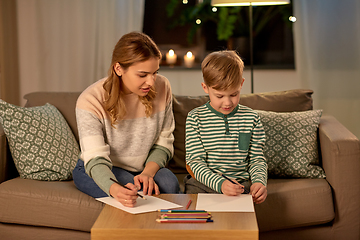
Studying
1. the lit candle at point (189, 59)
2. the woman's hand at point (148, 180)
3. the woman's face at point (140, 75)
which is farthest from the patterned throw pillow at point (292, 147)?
the lit candle at point (189, 59)

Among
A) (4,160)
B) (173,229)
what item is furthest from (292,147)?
(4,160)

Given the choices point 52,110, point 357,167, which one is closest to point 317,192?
point 357,167

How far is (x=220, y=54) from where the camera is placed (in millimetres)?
1536

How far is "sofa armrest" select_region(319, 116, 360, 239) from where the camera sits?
5.62ft

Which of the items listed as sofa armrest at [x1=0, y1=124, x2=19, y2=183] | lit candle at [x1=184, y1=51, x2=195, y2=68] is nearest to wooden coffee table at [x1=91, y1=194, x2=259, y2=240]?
sofa armrest at [x1=0, y1=124, x2=19, y2=183]

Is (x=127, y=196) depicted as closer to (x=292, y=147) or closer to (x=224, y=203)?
(x=224, y=203)

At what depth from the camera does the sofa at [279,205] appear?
1.65 m

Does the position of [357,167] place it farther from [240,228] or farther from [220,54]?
[240,228]

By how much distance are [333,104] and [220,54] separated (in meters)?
1.81

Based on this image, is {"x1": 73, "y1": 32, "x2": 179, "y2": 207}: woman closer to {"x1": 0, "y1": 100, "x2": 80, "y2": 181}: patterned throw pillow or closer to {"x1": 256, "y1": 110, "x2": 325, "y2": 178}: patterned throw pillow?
{"x1": 0, "y1": 100, "x2": 80, "y2": 181}: patterned throw pillow

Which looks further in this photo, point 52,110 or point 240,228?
point 52,110

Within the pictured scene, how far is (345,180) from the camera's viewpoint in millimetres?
1727

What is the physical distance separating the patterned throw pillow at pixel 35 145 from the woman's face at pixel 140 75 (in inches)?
21.5

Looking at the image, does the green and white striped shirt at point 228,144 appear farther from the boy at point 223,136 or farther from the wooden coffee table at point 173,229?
the wooden coffee table at point 173,229
